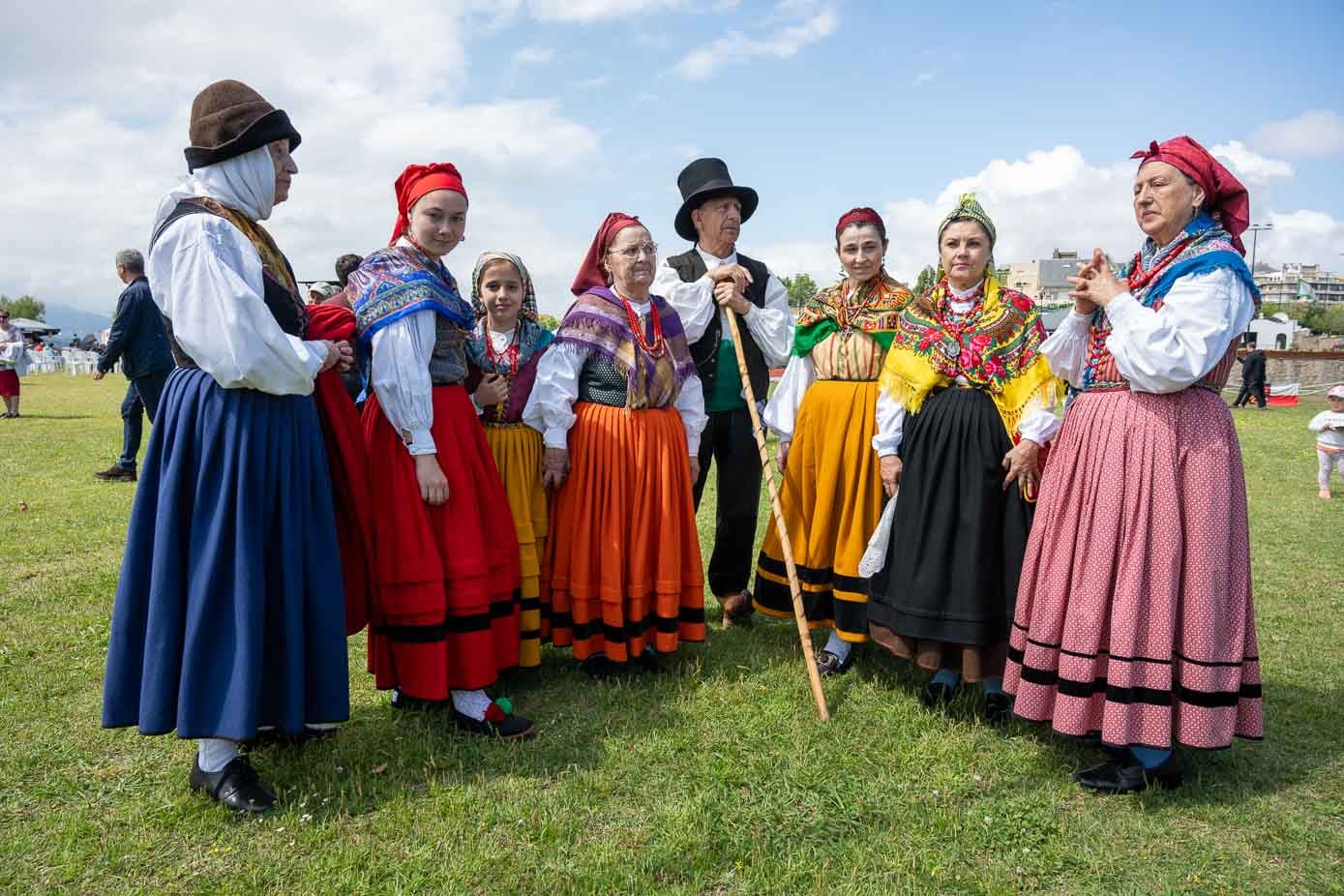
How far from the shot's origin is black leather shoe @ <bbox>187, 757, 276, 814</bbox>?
269 centimetres

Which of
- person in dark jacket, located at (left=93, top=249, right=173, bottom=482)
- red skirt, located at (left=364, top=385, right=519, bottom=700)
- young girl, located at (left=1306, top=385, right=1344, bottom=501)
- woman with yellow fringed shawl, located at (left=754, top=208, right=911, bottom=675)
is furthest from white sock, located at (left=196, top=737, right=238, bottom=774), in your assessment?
young girl, located at (left=1306, top=385, right=1344, bottom=501)

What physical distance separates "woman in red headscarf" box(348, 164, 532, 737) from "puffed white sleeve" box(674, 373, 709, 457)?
1039 mm

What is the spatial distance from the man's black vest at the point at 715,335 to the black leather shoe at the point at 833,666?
1374mm

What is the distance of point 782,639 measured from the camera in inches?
173

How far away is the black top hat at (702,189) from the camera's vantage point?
4375 mm

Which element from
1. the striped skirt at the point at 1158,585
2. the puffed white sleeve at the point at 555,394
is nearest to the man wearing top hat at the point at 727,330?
the puffed white sleeve at the point at 555,394

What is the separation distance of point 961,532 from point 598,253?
1.98 meters

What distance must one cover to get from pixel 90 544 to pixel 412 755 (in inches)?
166

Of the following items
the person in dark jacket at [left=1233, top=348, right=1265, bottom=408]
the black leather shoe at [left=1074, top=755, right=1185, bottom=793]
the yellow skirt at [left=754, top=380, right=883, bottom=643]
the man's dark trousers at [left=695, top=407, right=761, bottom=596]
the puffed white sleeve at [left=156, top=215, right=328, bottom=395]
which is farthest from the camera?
the person in dark jacket at [left=1233, top=348, right=1265, bottom=408]

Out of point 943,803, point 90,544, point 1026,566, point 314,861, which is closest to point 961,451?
point 1026,566

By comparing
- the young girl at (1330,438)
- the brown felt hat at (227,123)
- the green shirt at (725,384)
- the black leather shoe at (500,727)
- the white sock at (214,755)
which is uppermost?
the brown felt hat at (227,123)

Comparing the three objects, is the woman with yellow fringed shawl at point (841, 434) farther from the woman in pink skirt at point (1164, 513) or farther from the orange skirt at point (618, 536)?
the woman in pink skirt at point (1164, 513)

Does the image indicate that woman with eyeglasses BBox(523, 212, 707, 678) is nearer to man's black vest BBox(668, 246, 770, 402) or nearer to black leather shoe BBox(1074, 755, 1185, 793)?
man's black vest BBox(668, 246, 770, 402)

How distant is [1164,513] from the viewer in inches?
109
